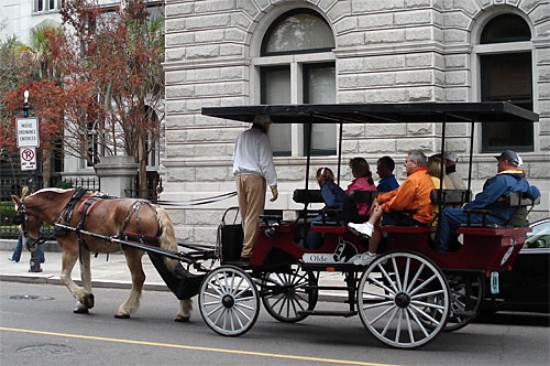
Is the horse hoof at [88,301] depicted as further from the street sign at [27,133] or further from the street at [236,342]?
the street sign at [27,133]

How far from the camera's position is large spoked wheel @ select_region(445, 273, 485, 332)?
952cm

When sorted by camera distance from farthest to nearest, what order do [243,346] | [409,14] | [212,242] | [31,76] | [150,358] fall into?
[31,76]
[212,242]
[409,14]
[243,346]
[150,358]

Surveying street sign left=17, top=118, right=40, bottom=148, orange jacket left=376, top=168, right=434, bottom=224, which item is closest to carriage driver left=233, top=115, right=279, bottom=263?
orange jacket left=376, top=168, right=434, bottom=224

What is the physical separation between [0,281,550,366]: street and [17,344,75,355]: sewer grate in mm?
11

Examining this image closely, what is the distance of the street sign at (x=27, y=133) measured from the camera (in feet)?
63.2

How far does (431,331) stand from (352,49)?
10.8m

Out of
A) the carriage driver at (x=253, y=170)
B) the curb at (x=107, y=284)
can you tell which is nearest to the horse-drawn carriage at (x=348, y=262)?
the carriage driver at (x=253, y=170)

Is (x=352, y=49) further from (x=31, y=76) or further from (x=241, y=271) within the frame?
(x=31, y=76)

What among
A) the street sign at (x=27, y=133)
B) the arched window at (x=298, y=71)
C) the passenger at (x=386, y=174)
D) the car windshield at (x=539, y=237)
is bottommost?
the car windshield at (x=539, y=237)

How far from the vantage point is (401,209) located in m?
9.59

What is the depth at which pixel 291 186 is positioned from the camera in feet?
65.5

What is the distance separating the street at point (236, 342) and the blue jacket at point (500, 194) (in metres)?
1.60

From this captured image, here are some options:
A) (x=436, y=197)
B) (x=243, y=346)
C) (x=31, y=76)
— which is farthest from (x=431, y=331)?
(x=31, y=76)

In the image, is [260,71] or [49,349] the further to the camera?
[260,71]
